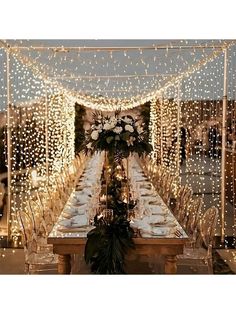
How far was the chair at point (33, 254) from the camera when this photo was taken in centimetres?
425

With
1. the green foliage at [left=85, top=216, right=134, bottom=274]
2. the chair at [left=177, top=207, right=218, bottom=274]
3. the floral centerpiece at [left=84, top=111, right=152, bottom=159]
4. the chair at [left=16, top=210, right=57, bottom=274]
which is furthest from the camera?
the floral centerpiece at [left=84, top=111, right=152, bottom=159]

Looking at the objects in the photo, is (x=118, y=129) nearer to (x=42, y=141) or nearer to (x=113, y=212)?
(x=113, y=212)

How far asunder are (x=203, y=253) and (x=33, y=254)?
1.54 metres

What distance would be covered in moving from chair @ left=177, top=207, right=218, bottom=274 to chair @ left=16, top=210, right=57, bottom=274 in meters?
1.16

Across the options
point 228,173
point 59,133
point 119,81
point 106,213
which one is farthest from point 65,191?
point 119,81

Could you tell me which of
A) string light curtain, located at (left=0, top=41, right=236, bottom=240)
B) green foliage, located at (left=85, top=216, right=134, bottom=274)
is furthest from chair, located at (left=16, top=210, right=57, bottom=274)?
string light curtain, located at (left=0, top=41, right=236, bottom=240)

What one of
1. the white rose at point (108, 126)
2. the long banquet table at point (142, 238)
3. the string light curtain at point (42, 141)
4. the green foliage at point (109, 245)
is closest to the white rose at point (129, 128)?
the white rose at point (108, 126)

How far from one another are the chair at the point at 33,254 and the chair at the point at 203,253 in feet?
3.82

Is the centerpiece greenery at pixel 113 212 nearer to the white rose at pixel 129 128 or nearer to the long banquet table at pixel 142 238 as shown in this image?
the white rose at pixel 129 128

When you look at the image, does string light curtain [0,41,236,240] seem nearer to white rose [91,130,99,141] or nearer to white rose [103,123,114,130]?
white rose [103,123,114,130]

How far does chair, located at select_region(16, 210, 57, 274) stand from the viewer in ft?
13.9

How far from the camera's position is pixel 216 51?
6148mm

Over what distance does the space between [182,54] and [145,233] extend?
12.5ft

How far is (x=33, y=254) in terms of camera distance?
14.4ft
